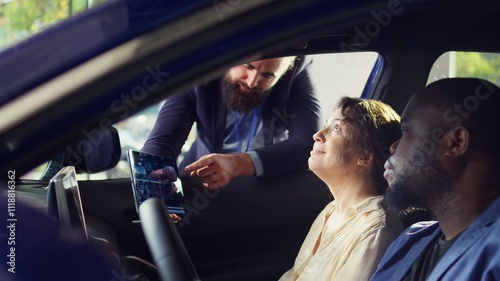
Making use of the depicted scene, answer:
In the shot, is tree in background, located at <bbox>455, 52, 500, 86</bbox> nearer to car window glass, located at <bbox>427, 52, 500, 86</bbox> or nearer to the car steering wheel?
car window glass, located at <bbox>427, 52, 500, 86</bbox>

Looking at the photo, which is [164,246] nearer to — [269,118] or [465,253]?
[465,253]

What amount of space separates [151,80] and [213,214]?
1896mm

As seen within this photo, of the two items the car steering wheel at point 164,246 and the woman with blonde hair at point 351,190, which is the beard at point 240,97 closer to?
the woman with blonde hair at point 351,190

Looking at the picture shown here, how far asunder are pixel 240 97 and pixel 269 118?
181 millimetres

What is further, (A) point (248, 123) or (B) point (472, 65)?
(A) point (248, 123)

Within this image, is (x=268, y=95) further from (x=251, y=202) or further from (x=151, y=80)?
(x=151, y=80)

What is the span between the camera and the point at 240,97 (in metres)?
2.94

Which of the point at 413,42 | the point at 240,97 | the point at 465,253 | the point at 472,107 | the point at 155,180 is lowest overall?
the point at 465,253

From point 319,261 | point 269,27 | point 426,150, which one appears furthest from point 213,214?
point 269,27

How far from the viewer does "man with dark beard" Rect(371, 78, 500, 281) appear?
1.72 metres

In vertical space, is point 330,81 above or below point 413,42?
above

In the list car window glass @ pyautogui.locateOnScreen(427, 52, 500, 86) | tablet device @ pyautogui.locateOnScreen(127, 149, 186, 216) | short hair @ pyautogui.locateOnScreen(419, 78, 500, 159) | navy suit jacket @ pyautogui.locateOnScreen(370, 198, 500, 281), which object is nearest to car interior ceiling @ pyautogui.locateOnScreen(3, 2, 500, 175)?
car window glass @ pyautogui.locateOnScreen(427, 52, 500, 86)

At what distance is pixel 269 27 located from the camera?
A: 104 cm

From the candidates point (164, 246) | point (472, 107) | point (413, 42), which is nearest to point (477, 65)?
point (413, 42)
